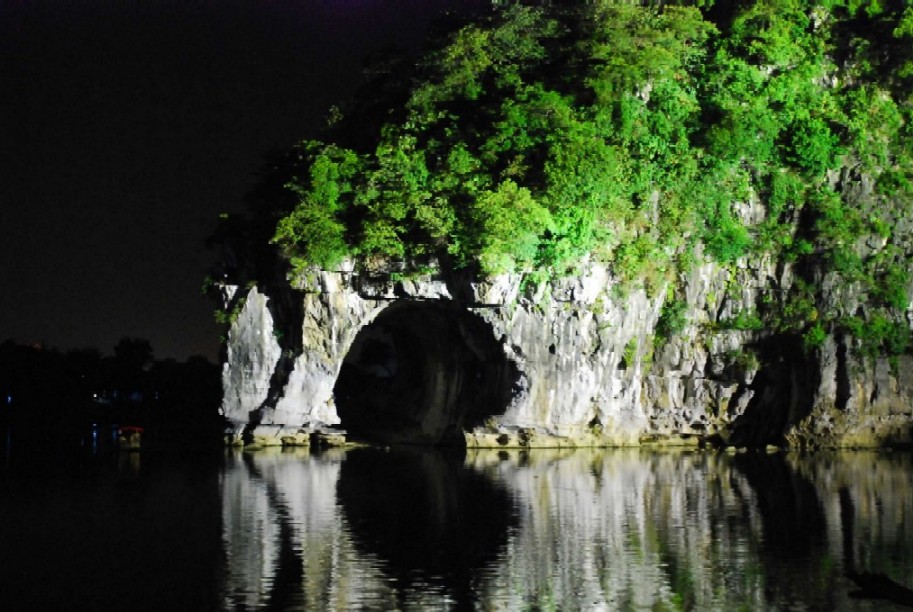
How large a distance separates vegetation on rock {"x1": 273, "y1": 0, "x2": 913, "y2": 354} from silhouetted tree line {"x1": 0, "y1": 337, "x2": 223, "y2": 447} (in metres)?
15.1

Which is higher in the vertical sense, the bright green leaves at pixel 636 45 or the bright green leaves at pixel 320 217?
the bright green leaves at pixel 636 45

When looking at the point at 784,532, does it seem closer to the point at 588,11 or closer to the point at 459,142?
the point at 459,142

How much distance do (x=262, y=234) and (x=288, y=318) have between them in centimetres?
260

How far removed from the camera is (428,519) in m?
19.0

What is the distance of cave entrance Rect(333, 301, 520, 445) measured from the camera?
113 feet

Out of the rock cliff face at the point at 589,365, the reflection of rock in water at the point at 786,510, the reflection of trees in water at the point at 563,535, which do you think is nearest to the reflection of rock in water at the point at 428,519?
the reflection of trees in water at the point at 563,535

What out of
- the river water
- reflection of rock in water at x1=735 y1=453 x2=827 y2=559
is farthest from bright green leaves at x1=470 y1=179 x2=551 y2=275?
reflection of rock in water at x1=735 y1=453 x2=827 y2=559

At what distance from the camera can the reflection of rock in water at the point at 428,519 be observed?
14719 mm

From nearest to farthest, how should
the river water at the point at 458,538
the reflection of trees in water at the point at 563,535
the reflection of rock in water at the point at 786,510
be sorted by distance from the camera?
the river water at the point at 458,538
the reflection of trees in water at the point at 563,535
the reflection of rock in water at the point at 786,510

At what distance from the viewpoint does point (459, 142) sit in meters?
33.8

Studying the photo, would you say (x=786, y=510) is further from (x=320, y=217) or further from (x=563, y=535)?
(x=320, y=217)

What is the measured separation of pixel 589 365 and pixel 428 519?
15392mm

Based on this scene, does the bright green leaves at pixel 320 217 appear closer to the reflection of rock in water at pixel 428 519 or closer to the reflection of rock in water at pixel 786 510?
the reflection of rock in water at pixel 428 519

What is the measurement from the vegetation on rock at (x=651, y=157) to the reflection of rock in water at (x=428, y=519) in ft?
24.0
